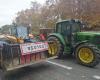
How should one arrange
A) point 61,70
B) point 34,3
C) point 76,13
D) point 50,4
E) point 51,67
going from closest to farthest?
point 61,70
point 51,67
point 76,13
point 50,4
point 34,3

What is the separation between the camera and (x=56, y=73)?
19.1ft

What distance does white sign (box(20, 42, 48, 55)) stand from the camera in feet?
18.4

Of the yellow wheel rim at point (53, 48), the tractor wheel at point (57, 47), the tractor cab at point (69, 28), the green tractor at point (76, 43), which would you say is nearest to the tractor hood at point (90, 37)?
the green tractor at point (76, 43)

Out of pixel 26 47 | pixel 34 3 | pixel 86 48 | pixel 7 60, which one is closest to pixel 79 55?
pixel 86 48

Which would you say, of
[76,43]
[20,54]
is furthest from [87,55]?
[20,54]

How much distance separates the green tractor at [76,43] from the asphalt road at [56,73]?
0.45 m

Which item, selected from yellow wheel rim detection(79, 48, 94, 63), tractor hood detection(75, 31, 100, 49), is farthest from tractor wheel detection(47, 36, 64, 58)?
yellow wheel rim detection(79, 48, 94, 63)

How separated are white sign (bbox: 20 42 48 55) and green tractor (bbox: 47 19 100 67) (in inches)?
20.6

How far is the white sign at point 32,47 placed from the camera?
18.4 ft

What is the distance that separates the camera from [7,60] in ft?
17.7

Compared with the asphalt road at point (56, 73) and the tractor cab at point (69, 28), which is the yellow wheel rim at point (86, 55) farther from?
the tractor cab at point (69, 28)

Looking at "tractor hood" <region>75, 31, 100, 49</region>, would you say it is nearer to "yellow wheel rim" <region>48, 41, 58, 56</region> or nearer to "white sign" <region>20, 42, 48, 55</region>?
"yellow wheel rim" <region>48, 41, 58, 56</region>

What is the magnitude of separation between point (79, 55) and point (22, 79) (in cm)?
282

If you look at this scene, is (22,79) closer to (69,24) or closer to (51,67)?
(51,67)
